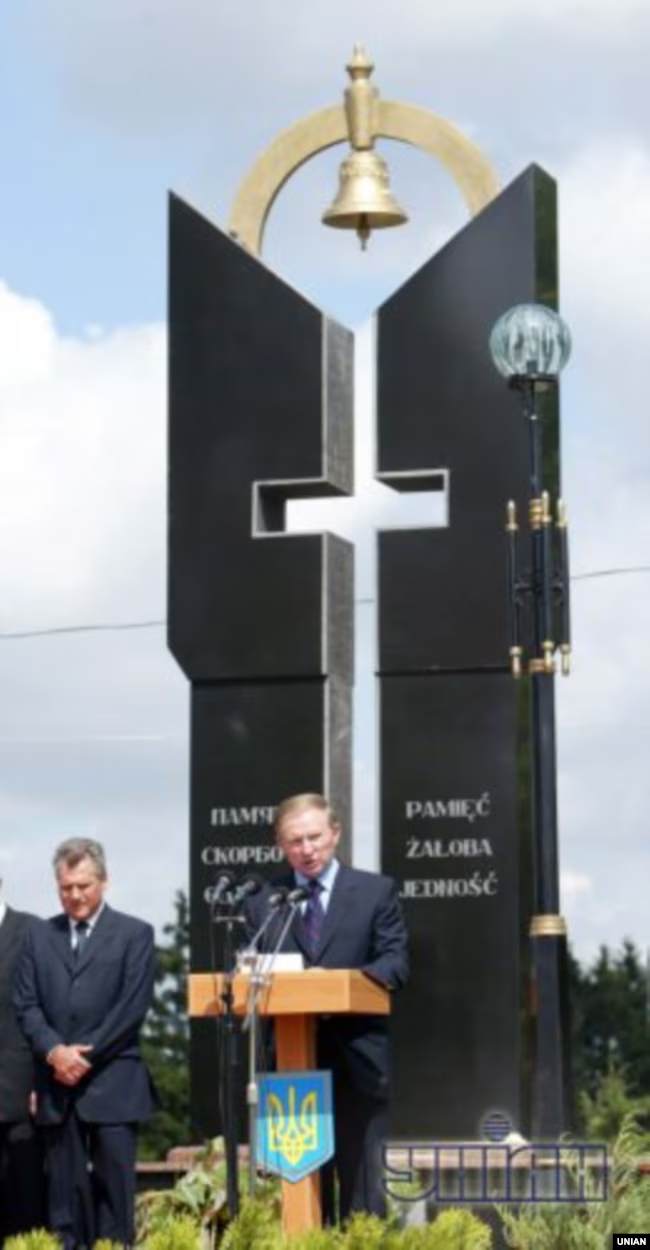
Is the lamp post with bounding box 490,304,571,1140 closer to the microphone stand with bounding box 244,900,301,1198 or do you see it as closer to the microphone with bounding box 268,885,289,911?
the microphone with bounding box 268,885,289,911

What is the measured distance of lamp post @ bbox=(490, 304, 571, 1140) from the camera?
13.1 m

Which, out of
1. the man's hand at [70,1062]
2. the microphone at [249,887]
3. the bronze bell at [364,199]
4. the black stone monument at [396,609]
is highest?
the bronze bell at [364,199]

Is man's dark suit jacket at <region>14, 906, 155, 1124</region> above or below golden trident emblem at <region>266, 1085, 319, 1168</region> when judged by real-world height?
above

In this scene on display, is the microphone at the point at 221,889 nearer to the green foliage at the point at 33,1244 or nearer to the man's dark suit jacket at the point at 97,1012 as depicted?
the man's dark suit jacket at the point at 97,1012

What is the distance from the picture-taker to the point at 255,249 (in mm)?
17125

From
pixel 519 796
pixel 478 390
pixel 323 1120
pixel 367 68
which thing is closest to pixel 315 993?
pixel 323 1120

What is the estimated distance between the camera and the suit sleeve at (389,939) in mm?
11242

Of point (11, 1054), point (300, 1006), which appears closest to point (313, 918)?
point (300, 1006)

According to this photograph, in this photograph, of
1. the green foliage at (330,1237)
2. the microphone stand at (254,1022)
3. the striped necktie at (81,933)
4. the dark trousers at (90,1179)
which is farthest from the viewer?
the striped necktie at (81,933)

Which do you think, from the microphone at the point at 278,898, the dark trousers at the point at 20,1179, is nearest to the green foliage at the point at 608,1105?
the dark trousers at the point at 20,1179

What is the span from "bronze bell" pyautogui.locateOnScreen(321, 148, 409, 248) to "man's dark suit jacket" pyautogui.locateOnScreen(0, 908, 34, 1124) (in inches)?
226

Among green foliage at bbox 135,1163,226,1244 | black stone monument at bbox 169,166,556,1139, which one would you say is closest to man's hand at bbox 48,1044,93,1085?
green foliage at bbox 135,1163,226,1244

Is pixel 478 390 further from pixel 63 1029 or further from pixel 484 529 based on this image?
pixel 63 1029

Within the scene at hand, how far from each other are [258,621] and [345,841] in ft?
4.48
